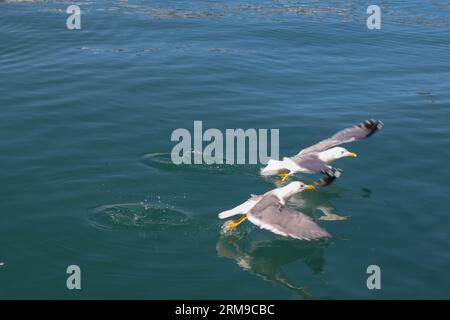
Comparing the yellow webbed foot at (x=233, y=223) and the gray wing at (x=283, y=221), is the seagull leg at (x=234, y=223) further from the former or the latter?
the gray wing at (x=283, y=221)

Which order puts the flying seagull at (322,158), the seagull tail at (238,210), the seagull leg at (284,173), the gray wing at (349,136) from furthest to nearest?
the gray wing at (349,136), the seagull leg at (284,173), the flying seagull at (322,158), the seagull tail at (238,210)

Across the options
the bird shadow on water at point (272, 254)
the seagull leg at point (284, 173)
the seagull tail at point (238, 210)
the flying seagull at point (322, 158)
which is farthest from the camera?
the seagull leg at point (284, 173)

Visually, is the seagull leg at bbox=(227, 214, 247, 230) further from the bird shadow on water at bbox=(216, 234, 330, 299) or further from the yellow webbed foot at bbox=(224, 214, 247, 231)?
the bird shadow on water at bbox=(216, 234, 330, 299)

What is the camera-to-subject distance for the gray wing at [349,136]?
1994 centimetres

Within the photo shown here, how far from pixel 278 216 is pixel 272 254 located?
1.03 metres

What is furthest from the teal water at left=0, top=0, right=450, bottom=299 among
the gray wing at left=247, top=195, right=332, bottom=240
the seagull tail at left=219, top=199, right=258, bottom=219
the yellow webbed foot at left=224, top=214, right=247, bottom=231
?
the gray wing at left=247, top=195, right=332, bottom=240

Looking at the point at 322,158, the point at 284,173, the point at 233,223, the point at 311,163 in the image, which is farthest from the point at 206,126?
the point at 233,223

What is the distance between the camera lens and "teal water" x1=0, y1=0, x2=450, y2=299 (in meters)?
15.2

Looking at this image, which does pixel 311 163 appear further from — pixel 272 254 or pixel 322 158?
pixel 272 254

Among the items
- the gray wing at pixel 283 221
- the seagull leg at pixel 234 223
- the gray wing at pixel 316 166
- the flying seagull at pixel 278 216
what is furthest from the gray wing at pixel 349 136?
the gray wing at pixel 283 221

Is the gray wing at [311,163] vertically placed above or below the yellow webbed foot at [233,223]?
above

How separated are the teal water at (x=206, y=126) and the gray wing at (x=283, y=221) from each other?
863 millimetres

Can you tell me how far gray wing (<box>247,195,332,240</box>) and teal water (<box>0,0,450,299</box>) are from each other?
0.86m

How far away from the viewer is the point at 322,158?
19.4m
